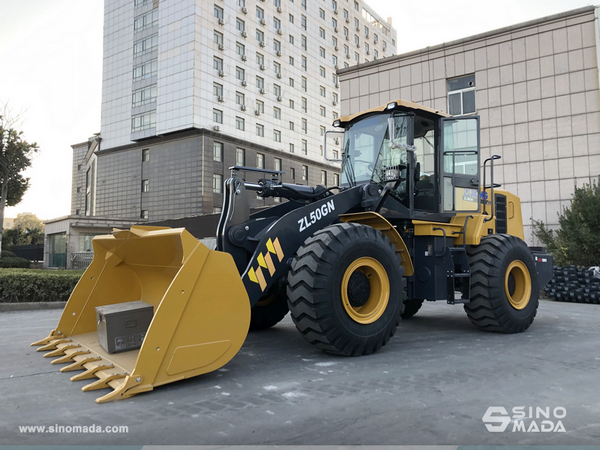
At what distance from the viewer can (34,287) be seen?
1029 centimetres

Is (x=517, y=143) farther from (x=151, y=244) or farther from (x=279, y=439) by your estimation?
(x=279, y=439)

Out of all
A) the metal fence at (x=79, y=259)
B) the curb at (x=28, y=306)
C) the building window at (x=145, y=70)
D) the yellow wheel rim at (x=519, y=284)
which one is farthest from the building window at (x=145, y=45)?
the yellow wheel rim at (x=519, y=284)

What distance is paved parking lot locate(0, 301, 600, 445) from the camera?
2908 mm

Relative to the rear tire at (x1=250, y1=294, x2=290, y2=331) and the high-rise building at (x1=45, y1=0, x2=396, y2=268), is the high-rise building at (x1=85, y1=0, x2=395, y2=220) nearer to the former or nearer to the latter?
the high-rise building at (x1=45, y1=0, x2=396, y2=268)

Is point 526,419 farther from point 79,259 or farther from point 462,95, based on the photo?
point 79,259

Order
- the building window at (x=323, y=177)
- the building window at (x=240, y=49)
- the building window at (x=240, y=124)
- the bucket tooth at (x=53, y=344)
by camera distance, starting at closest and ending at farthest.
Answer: the bucket tooth at (x=53, y=344) → the building window at (x=240, y=124) → the building window at (x=240, y=49) → the building window at (x=323, y=177)

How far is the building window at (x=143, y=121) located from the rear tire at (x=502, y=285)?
3190 cm

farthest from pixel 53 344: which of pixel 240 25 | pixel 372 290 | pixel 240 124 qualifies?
pixel 240 25

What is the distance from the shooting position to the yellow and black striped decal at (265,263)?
4574 mm

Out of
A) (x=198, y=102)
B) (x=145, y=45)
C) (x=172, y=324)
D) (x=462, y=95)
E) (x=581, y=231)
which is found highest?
(x=145, y=45)

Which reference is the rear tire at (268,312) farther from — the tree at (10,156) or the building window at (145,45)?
the building window at (145,45)

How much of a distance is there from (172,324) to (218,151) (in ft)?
102

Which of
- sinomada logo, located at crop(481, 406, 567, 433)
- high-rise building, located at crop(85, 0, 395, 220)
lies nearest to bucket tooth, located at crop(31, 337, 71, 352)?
sinomada logo, located at crop(481, 406, 567, 433)

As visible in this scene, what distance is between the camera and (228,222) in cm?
509
